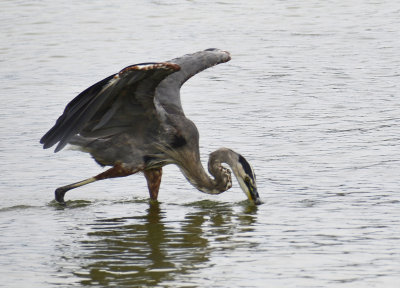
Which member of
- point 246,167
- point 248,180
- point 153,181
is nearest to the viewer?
point 248,180

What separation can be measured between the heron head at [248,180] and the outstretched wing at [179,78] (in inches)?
31.8

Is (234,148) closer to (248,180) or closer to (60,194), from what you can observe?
(248,180)

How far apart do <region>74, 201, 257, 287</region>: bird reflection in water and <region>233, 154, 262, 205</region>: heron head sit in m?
Result: 0.13

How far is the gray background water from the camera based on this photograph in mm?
6812

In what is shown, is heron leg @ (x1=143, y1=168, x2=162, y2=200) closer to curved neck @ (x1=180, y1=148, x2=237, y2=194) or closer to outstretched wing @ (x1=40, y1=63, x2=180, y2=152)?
curved neck @ (x1=180, y1=148, x2=237, y2=194)

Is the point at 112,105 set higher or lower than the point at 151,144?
higher

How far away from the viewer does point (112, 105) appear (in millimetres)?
8719

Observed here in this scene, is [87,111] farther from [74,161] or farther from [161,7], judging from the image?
[161,7]

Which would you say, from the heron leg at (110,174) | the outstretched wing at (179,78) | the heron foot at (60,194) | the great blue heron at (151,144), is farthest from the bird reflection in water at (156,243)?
the outstretched wing at (179,78)

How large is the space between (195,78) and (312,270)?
8.07 m

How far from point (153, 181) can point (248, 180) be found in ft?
2.96

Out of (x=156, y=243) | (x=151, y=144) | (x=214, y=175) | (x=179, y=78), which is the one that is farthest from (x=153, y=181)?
(x=156, y=243)

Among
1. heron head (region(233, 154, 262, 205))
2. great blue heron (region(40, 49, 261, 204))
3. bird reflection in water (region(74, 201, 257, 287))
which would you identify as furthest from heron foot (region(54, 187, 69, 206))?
heron head (region(233, 154, 262, 205))

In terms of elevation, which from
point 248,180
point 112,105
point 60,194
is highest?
point 112,105
